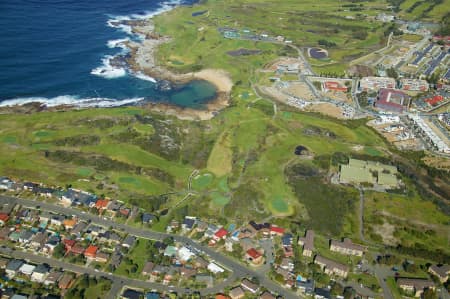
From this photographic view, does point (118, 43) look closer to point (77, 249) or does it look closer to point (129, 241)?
point (129, 241)

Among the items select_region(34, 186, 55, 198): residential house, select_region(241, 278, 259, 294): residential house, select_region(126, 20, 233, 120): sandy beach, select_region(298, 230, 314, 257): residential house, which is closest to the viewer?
select_region(241, 278, 259, 294): residential house

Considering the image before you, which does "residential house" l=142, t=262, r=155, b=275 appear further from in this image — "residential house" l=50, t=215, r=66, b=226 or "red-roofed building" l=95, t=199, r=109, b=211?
"residential house" l=50, t=215, r=66, b=226

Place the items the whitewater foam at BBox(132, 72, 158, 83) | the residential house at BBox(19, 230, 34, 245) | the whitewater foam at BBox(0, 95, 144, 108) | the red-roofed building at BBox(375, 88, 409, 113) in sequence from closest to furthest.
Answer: the residential house at BBox(19, 230, 34, 245), the whitewater foam at BBox(0, 95, 144, 108), the red-roofed building at BBox(375, 88, 409, 113), the whitewater foam at BBox(132, 72, 158, 83)

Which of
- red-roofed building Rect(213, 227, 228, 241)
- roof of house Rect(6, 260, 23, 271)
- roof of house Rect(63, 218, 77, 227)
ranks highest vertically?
roof of house Rect(6, 260, 23, 271)

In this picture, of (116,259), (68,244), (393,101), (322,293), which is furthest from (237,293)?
(393,101)

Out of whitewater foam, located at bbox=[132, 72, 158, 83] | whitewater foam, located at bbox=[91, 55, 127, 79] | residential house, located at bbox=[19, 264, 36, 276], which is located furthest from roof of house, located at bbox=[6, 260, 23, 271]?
whitewater foam, located at bbox=[132, 72, 158, 83]

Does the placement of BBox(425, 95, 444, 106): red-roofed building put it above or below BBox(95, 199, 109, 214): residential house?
above

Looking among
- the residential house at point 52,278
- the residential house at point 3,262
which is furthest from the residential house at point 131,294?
the residential house at point 3,262
